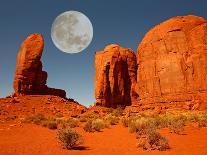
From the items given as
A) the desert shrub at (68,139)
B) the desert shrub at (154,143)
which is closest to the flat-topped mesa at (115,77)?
the desert shrub at (68,139)

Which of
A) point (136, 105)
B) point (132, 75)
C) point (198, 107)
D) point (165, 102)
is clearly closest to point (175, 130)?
point (198, 107)

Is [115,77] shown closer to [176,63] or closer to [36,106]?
[36,106]

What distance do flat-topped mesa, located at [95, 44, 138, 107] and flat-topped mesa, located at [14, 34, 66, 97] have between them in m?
10.2

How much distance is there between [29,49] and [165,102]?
27.3 meters

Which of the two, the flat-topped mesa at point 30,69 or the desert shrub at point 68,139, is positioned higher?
the flat-topped mesa at point 30,69

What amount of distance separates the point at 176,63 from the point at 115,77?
17930mm

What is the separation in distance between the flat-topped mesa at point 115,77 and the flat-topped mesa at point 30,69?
10172 mm

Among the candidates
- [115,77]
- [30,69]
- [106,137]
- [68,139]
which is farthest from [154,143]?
[30,69]

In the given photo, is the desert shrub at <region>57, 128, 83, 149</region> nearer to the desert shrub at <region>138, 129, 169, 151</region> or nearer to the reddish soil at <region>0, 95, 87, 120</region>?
the desert shrub at <region>138, 129, 169, 151</region>

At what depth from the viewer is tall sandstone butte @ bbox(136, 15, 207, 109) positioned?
31.6 metres

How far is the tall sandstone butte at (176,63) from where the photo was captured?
31.6 metres

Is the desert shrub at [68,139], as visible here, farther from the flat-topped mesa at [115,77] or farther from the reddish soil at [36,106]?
the flat-topped mesa at [115,77]

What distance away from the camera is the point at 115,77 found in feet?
163

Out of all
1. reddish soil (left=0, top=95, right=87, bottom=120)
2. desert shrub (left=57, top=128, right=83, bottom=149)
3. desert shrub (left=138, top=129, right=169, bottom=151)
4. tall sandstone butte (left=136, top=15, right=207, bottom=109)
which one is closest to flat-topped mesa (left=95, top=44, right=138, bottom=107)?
reddish soil (left=0, top=95, right=87, bottom=120)
